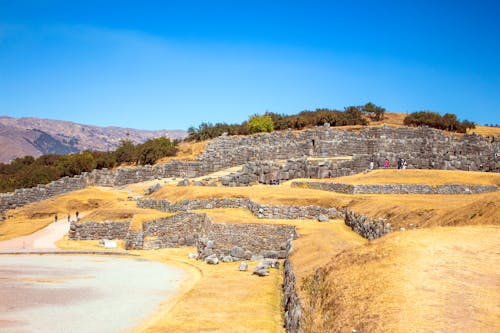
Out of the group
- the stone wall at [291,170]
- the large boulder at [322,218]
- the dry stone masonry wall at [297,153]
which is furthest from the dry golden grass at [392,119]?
the large boulder at [322,218]

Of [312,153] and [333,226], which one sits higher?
[312,153]

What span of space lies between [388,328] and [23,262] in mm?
25354

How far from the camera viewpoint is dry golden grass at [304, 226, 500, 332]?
9.54 metres

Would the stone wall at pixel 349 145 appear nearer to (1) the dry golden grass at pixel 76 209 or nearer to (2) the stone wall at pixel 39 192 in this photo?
(1) the dry golden grass at pixel 76 209

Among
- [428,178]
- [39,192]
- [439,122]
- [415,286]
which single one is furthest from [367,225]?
[439,122]

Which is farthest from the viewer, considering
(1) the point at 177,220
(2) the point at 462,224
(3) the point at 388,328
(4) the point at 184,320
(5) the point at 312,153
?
(5) the point at 312,153

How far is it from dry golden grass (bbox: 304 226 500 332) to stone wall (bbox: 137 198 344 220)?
1715 centimetres

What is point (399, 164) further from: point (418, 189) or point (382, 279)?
point (382, 279)

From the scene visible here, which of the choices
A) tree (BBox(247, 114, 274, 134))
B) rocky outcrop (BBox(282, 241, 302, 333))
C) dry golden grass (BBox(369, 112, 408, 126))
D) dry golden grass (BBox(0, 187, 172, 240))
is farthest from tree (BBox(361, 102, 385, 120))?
rocky outcrop (BBox(282, 241, 302, 333))

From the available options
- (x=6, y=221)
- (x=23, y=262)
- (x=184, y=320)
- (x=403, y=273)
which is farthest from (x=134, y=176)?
(x=403, y=273)

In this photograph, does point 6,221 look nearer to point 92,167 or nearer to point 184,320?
point 92,167

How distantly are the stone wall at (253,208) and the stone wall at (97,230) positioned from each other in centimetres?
389

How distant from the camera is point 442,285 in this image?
11.2 m

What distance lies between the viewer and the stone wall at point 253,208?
111ft
